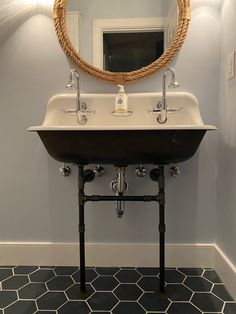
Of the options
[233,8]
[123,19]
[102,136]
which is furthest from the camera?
[123,19]

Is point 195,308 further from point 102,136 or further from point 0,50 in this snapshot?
point 0,50

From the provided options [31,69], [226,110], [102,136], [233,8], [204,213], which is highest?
[233,8]

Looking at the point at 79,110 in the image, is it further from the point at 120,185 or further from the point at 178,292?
the point at 178,292

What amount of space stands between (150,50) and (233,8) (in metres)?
0.40

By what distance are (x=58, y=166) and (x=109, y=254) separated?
539 mm

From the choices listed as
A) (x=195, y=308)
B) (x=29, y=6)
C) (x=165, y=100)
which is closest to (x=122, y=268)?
(x=195, y=308)

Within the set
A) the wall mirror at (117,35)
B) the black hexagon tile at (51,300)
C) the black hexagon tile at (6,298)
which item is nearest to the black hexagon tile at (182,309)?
the black hexagon tile at (51,300)

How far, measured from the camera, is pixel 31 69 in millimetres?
1443

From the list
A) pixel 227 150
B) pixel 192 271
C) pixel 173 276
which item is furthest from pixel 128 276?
pixel 227 150

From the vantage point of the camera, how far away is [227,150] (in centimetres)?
130

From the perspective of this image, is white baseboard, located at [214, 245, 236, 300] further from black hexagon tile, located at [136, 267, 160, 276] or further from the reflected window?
the reflected window

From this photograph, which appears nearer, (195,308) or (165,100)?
(195,308)

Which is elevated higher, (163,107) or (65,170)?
(163,107)

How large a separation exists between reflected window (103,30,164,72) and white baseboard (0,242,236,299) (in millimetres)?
926
